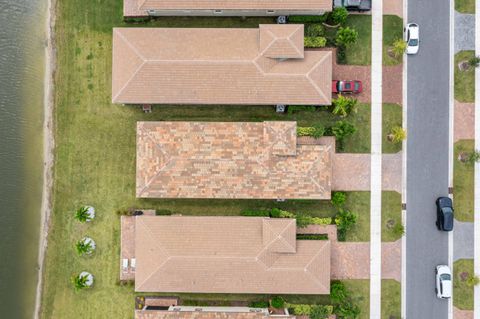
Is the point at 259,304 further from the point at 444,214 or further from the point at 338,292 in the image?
the point at 444,214

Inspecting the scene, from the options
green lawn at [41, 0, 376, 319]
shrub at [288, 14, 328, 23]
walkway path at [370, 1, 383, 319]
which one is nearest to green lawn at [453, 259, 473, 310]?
walkway path at [370, 1, 383, 319]

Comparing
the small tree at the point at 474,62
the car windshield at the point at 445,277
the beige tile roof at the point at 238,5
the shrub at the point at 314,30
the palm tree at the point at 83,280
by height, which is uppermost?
the beige tile roof at the point at 238,5

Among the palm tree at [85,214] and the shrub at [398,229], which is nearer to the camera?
the palm tree at [85,214]

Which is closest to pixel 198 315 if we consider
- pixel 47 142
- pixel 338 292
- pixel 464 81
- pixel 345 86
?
pixel 338 292

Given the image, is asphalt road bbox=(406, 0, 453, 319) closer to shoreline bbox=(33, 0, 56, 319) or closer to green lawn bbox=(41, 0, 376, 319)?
green lawn bbox=(41, 0, 376, 319)

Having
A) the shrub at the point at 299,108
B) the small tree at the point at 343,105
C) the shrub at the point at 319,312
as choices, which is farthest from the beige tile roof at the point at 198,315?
the small tree at the point at 343,105

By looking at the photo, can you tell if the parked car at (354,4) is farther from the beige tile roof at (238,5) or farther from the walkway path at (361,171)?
the walkway path at (361,171)
